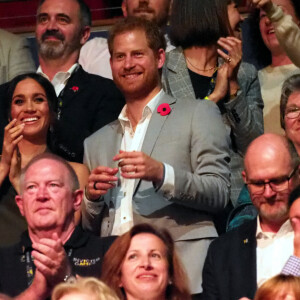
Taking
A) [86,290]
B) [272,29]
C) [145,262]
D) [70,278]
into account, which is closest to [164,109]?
[145,262]

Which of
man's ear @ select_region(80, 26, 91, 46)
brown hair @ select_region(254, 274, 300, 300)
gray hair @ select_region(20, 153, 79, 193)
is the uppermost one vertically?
man's ear @ select_region(80, 26, 91, 46)

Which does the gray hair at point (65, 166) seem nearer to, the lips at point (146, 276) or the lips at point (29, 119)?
the lips at point (29, 119)

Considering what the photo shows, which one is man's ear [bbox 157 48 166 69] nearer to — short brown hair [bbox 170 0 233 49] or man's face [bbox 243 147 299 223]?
short brown hair [bbox 170 0 233 49]

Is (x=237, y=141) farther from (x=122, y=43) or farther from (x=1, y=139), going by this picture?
(x=1, y=139)

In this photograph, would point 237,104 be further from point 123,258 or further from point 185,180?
point 123,258

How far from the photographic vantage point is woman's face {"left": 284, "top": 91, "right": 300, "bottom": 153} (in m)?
4.90

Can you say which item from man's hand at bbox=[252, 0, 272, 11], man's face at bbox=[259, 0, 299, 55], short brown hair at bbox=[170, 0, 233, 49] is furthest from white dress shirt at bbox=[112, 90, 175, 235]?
man's face at bbox=[259, 0, 299, 55]

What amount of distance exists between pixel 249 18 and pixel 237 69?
776mm

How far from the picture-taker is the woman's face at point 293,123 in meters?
4.90

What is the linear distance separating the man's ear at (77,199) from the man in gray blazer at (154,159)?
6 cm

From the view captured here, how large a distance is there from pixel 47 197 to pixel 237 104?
112 centimetres

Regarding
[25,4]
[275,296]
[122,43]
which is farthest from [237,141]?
[25,4]

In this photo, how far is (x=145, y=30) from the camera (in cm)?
520

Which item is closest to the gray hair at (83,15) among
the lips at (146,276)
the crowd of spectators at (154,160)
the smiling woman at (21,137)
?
the crowd of spectators at (154,160)
